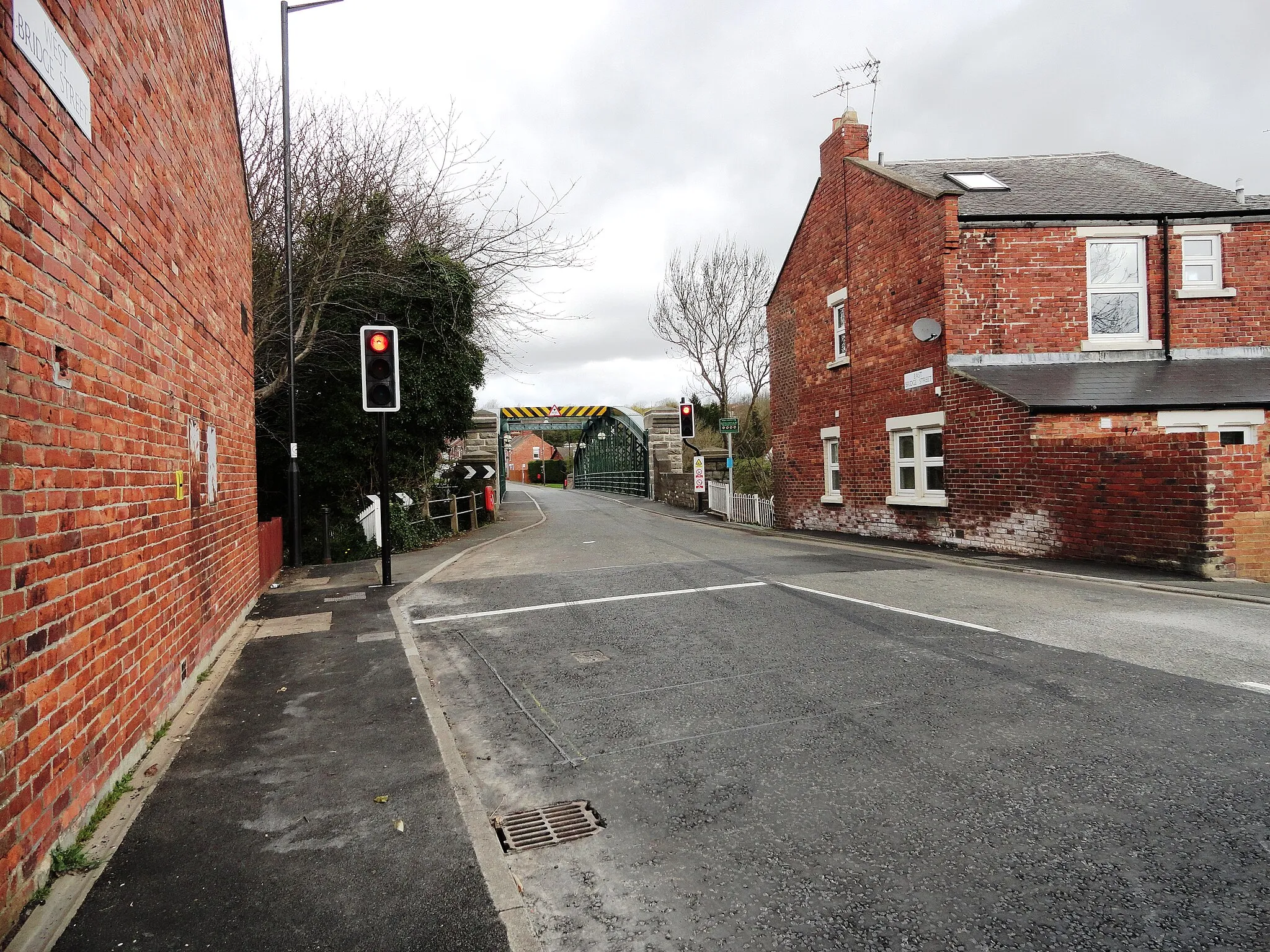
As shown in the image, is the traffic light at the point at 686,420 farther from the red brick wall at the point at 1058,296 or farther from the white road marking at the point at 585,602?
the white road marking at the point at 585,602

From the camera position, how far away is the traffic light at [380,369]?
10258mm

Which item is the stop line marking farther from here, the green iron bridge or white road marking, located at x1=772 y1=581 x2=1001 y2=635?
the green iron bridge

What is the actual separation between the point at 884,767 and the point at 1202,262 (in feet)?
46.4

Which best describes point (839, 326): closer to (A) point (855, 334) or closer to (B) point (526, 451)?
(A) point (855, 334)

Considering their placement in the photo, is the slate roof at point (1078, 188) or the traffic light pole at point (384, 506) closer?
the traffic light pole at point (384, 506)

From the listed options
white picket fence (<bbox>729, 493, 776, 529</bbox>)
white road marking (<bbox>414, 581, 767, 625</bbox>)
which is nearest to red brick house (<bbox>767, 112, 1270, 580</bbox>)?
white picket fence (<bbox>729, 493, 776, 529</bbox>)

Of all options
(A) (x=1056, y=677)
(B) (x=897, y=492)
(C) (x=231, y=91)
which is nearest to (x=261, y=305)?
(C) (x=231, y=91)

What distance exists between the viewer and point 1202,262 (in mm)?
13664

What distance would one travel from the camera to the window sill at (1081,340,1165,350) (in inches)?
534

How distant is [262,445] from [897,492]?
41.9 ft

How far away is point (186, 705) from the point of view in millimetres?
5176

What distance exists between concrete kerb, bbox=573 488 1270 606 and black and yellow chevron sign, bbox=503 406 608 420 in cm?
1488

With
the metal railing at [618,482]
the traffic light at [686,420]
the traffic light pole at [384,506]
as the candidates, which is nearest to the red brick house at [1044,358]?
the traffic light at [686,420]

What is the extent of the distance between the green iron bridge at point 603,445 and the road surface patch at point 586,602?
21515 mm
